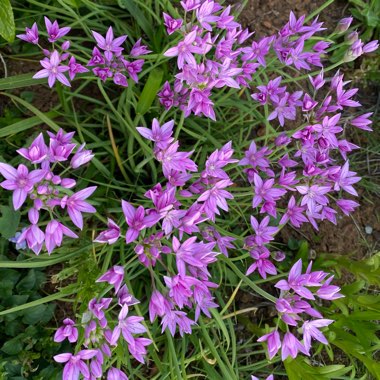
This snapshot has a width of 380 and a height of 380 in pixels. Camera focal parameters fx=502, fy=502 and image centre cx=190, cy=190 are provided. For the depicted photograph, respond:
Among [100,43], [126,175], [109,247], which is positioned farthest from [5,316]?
[100,43]

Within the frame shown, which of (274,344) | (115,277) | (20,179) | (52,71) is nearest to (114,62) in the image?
(52,71)

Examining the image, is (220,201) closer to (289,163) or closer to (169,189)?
(169,189)

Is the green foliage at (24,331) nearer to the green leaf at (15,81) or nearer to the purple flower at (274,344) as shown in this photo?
the green leaf at (15,81)

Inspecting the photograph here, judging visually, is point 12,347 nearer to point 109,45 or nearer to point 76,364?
point 76,364

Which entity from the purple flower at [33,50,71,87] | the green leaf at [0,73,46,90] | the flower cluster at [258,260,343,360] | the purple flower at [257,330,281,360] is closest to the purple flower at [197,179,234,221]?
the flower cluster at [258,260,343,360]

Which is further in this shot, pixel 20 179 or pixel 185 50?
pixel 185 50

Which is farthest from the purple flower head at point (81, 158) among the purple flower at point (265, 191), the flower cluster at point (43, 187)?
the purple flower at point (265, 191)

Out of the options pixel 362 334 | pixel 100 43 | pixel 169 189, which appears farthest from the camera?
pixel 362 334

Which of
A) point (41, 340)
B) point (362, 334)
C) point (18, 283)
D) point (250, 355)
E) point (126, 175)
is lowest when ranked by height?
point (250, 355)
